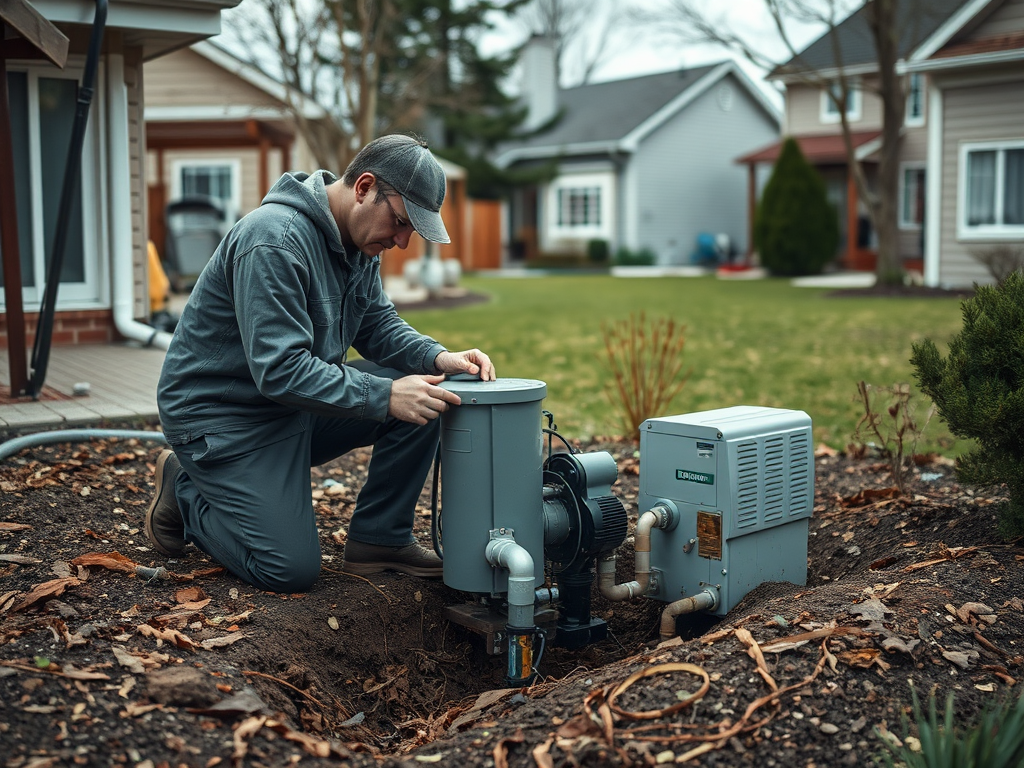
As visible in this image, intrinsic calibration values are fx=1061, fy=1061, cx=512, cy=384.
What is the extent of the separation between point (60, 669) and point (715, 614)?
1.90 m

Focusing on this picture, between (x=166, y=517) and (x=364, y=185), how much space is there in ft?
4.29

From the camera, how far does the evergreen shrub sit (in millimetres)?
21859

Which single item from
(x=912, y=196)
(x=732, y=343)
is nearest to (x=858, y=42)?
(x=912, y=196)

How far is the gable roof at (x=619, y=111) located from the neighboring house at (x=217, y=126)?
10.3 metres

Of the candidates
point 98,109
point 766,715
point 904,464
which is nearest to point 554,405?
point 904,464

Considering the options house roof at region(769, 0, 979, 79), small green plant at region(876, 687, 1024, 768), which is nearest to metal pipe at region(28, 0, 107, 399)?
small green plant at region(876, 687, 1024, 768)

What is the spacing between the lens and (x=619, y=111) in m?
30.7

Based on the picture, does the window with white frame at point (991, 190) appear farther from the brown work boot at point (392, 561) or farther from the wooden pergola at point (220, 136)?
the brown work boot at point (392, 561)

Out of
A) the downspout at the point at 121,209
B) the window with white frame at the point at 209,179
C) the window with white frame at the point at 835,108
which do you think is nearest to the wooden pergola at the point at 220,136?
the window with white frame at the point at 209,179

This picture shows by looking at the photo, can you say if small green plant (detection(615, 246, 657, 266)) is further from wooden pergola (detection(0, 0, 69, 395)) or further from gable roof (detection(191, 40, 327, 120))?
wooden pergola (detection(0, 0, 69, 395))

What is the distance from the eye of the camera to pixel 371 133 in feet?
49.8

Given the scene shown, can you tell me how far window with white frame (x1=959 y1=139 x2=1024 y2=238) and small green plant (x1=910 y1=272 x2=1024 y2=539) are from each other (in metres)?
13.9

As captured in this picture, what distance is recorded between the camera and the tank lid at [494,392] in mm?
3031

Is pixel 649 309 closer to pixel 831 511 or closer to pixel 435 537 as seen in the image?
pixel 831 511
